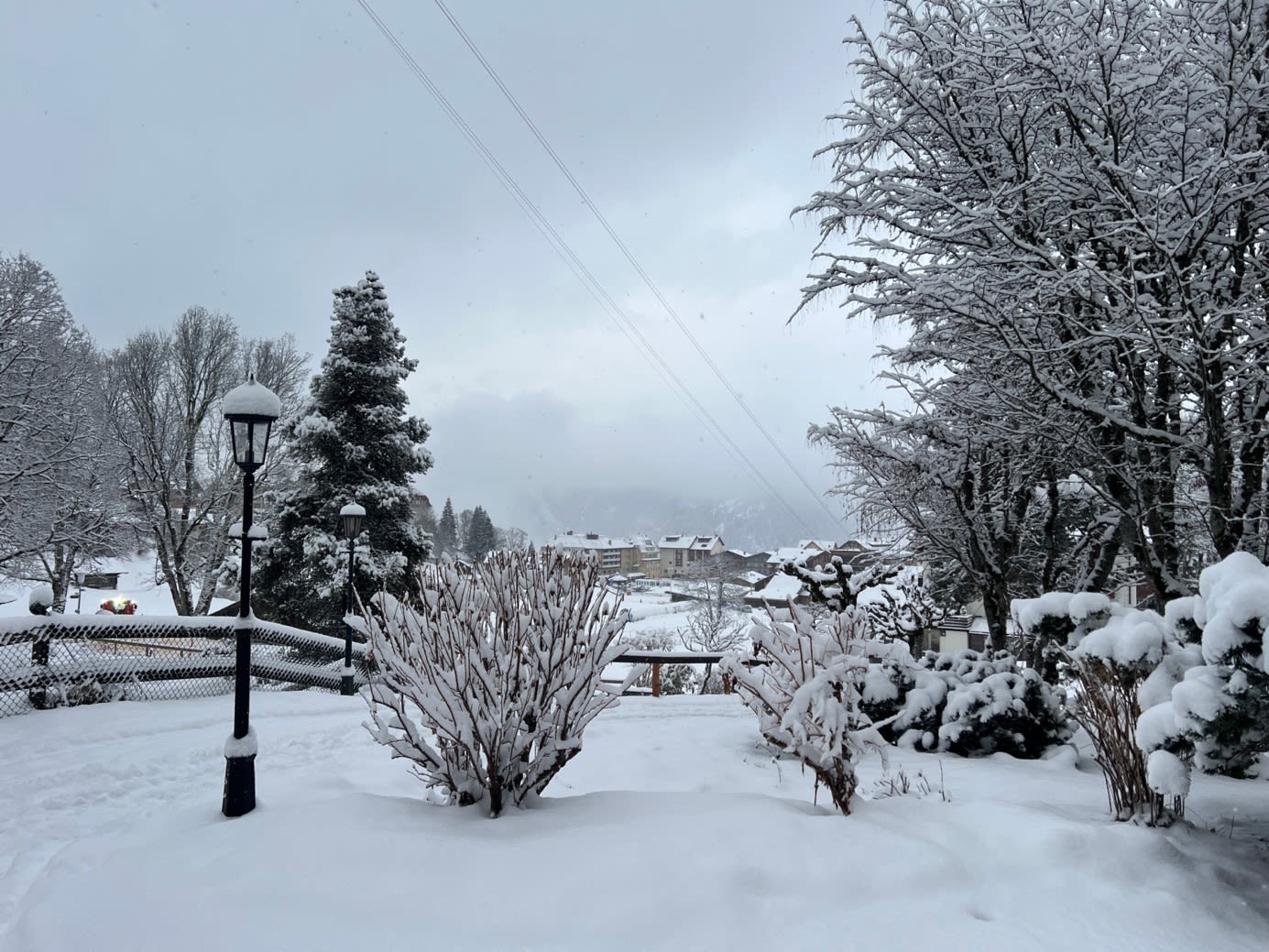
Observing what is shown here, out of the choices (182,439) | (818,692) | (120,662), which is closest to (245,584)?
(818,692)

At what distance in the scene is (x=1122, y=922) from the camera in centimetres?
262

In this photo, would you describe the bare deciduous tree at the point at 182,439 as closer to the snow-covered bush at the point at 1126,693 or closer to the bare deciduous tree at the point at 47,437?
the bare deciduous tree at the point at 47,437

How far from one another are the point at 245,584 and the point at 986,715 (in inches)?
266

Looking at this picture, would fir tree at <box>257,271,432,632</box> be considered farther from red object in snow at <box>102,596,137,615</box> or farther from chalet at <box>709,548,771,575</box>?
chalet at <box>709,548,771,575</box>

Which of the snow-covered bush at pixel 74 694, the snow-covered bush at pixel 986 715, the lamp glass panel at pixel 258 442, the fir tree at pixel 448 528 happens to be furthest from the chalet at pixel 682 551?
the lamp glass panel at pixel 258 442

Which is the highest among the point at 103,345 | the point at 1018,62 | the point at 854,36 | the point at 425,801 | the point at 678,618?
the point at 103,345

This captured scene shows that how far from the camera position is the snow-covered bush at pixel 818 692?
360 cm

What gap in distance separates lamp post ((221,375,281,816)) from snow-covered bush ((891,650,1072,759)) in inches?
217

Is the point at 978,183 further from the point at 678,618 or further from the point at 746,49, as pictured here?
the point at 678,618

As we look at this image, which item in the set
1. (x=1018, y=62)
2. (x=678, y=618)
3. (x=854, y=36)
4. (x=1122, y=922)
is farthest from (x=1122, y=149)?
(x=678, y=618)

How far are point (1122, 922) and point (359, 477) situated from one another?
17.4 m

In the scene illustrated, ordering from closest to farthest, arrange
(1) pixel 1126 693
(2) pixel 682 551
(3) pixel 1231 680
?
(3) pixel 1231 680 < (1) pixel 1126 693 < (2) pixel 682 551

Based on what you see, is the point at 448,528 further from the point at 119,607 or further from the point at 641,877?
the point at 641,877

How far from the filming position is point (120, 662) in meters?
8.52
